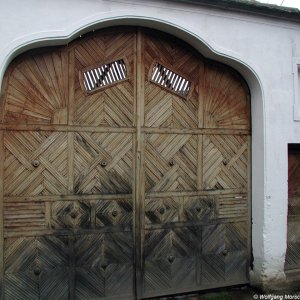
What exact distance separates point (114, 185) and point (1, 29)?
2.23 m

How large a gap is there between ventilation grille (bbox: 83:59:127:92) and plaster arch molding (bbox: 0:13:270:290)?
476 millimetres

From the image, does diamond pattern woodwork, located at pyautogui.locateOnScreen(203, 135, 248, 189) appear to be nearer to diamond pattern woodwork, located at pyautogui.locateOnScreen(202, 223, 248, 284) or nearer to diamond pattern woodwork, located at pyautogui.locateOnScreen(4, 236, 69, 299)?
diamond pattern woodwork, located at pyautogui.locateOnScreen(202, 223, 248, 284)

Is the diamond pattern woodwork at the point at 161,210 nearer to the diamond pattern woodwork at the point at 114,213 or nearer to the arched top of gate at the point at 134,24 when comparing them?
the diamond pattern woodwork at the point at 114,213

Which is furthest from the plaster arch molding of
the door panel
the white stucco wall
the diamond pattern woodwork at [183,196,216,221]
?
the diamond pattern woodwork at [183,196,216,221]

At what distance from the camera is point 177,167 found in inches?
204

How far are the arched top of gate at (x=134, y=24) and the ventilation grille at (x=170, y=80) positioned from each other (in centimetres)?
47

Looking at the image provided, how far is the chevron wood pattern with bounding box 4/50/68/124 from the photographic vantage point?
14.6 feet

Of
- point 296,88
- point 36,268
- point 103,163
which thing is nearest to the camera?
point 36,268

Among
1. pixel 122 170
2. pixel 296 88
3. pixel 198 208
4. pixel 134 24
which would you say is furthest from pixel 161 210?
pixel 296 88

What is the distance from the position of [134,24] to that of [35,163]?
2150mm

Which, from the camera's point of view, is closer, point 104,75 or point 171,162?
point 104,75

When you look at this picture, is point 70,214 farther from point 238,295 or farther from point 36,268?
point 238,295

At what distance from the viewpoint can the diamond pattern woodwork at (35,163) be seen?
4430 mm

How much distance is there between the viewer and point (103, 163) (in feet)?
15.8
